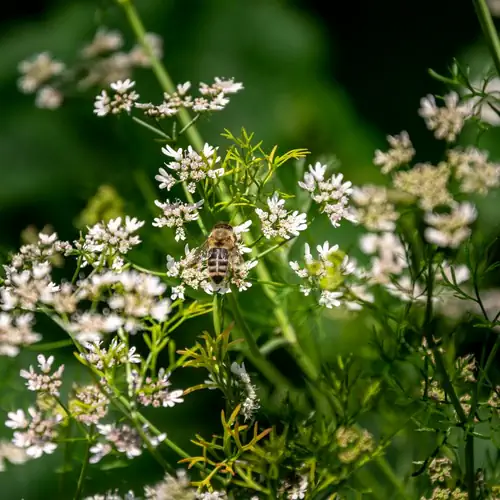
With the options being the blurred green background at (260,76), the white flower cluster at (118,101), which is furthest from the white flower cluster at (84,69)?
the blurred green background at (260,76)

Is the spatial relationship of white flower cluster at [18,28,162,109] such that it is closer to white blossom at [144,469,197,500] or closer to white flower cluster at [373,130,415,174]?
white flower cluster at [373,130,415,174]

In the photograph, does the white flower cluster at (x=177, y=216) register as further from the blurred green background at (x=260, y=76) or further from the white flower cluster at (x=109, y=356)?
the blurred green background at (x=260, y=76)

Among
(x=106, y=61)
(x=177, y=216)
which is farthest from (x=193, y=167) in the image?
(x=106, y=61)

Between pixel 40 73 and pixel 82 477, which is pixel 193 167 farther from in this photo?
pixel 40 73

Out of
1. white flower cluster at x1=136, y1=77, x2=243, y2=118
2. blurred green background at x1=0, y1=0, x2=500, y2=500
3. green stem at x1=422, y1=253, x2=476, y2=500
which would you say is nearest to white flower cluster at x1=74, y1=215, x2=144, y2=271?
white flower cluster at x1=136, y1=77, x2=243, y2=118

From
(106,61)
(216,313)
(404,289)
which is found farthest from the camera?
(106,61)

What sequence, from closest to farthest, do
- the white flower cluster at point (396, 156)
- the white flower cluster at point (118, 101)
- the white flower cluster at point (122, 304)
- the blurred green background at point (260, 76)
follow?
the white flower cluster at point (122, 304), the white flower cluster at point (118, 101), the white flower cluster at point (396, 156), the blurred green background at point (260, 76)

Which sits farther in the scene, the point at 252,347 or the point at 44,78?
the point at 44,78
